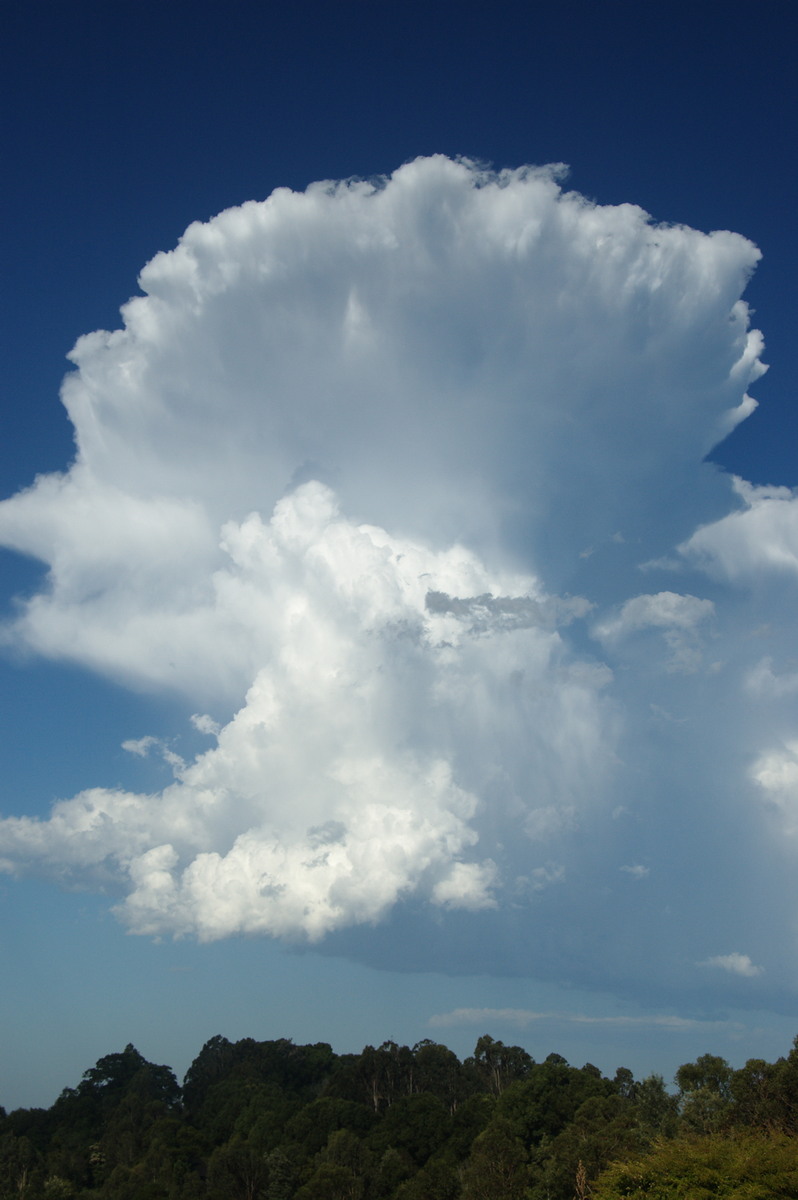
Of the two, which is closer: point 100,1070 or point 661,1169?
point 661,1169

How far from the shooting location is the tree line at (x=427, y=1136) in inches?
1918

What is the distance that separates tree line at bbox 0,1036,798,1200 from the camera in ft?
160

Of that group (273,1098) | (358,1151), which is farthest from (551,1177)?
(273,1098)

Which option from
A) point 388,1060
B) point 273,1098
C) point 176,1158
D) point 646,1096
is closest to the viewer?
point 646,1096

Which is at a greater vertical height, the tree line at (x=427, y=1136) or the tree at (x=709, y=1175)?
the tree at (x=709, y=1175)

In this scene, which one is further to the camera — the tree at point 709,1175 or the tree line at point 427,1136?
the tree line at point 427,1136

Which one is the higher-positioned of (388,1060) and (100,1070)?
(388,1060)

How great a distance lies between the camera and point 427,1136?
103188mm

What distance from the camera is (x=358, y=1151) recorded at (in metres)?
92.6

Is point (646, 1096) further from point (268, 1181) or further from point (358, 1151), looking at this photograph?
point (268, 1181)

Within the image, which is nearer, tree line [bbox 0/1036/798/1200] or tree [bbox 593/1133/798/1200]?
tree [bbox 593/1133/798/1200]

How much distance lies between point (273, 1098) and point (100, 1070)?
268 ft

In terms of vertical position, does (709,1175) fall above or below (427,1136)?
above

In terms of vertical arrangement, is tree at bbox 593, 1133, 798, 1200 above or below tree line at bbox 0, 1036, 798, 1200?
above
